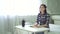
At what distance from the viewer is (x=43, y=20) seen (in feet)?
9.89

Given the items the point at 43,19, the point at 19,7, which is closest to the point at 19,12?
the point at 19,7

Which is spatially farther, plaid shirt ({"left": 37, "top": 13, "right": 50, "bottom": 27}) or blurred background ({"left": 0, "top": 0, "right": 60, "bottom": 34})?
blurred background ({"left": 0, "top": 0, "right": 60, "bottom": 34})

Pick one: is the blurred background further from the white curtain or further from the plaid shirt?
the plaid shirt

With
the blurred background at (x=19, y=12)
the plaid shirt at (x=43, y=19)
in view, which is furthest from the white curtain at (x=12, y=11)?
the plaid shirt at (x=43, y=19)

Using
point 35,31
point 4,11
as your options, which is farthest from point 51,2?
point 35,31

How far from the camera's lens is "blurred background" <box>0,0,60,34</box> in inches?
136

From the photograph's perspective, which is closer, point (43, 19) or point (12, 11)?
point (43, 19)

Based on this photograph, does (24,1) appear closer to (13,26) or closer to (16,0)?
(16,0)

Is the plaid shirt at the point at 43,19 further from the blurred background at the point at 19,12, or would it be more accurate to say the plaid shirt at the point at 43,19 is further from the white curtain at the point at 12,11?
the white curtain at the point at 12,11

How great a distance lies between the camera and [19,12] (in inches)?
143

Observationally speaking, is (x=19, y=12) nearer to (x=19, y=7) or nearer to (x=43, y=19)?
(x=19, y=7)

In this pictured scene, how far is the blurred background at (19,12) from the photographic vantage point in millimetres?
3461

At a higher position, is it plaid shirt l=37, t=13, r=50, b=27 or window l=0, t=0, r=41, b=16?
window l=0, t=0, r=41, b=16

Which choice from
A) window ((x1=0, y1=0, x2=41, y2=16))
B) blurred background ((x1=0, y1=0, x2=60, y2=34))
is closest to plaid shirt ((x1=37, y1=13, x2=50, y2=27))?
blurred background ((x1=0, y1=0, x2=60, y2=34))
